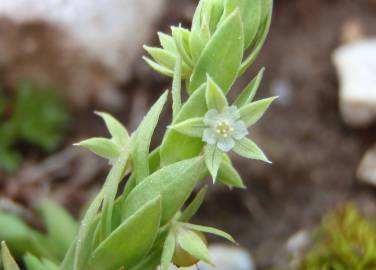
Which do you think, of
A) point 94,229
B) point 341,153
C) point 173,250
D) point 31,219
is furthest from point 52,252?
point 341,153

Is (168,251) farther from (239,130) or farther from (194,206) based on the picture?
(239,130)

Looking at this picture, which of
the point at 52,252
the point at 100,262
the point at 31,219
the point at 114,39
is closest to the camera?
the point at 100,262

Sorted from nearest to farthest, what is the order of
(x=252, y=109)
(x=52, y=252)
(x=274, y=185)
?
(x=252, y=109)
(x=52, y=252)
(x=274, y=185)

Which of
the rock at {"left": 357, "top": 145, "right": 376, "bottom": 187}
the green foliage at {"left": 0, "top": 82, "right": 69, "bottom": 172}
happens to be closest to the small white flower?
the rock at {"left": 357, "top": 145, "right": 376, "bottom": 187}

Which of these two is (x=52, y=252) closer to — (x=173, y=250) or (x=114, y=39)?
(x=173, y=250)

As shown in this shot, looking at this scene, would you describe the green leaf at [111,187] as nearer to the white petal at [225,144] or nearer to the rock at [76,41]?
the white petal at [225,144]

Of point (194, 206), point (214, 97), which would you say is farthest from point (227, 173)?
point (214, 97)

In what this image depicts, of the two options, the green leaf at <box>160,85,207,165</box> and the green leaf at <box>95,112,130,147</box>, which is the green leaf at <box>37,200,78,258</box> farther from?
the green leaf at <box>160,85,207,165</box>
